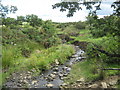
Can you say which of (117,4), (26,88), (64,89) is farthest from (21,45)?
(117,4)

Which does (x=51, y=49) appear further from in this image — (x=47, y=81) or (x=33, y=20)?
(x=33, y=20)

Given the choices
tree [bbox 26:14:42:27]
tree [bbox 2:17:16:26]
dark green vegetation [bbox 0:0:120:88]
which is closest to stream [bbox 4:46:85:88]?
dark green vegetation [bbox 0:0:120:88]

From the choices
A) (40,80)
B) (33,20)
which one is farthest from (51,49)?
(33,20)

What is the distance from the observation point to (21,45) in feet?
34.3

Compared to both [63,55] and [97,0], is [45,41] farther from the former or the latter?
[97,0]

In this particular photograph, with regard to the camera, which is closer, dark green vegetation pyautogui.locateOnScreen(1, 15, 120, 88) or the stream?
dark green vegetation pyautogui.locateOnScreen(1, 15, 120, 88)

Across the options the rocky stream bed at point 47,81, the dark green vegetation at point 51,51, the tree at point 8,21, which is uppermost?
the tree at point 8,21

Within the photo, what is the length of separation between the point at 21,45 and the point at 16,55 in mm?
1604

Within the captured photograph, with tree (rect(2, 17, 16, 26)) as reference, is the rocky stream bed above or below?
below

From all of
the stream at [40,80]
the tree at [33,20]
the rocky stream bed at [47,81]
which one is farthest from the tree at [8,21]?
the stream at [40,80]

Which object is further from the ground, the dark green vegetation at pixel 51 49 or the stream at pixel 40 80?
the dark green vegetation at pixel 51 49

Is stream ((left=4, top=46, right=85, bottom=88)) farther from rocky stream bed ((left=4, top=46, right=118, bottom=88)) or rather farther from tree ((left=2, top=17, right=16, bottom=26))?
tree ((left=2, top=17, right=16, bottom=26))

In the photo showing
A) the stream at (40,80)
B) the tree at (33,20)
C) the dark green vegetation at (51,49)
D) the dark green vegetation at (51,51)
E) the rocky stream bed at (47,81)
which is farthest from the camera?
the tree at (33,20)

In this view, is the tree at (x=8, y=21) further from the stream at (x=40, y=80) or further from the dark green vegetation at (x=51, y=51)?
the stream at (x=40, y=80)
